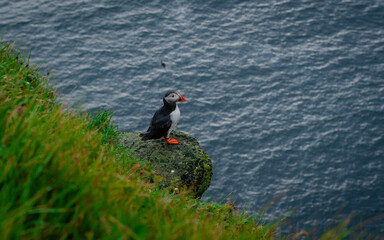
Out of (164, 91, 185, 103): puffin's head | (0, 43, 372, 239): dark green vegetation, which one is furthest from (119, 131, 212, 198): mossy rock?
(0, 43, 372, 239): dark green vegetation

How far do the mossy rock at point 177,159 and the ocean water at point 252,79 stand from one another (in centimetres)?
905

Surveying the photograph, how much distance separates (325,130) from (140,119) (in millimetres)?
11378

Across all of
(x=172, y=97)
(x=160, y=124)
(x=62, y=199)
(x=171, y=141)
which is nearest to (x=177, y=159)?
(x=171, y=141)

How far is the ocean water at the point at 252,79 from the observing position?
1894 centimetres

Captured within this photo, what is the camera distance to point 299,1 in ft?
103

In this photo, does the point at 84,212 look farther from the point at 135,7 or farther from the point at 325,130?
the point at 135,7

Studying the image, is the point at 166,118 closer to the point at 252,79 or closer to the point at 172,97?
the point at 172,97

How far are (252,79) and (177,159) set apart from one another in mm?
16692

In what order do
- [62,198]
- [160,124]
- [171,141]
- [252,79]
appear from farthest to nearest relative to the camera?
[252,79]
[171,141]
[160,124]
[62,198]

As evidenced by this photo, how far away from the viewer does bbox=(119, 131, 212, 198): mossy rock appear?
27.7ft

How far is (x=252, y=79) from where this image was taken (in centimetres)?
2436

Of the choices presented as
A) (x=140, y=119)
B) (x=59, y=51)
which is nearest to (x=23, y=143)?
(x=140, y=119)

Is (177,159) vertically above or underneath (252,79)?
above

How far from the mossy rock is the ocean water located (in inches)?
356
